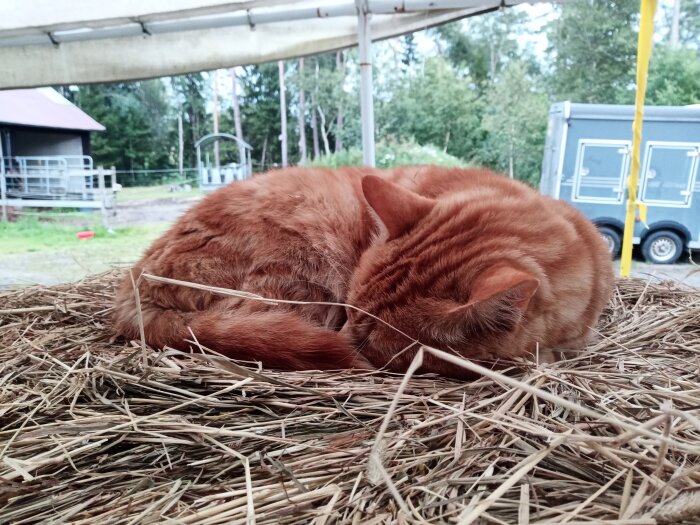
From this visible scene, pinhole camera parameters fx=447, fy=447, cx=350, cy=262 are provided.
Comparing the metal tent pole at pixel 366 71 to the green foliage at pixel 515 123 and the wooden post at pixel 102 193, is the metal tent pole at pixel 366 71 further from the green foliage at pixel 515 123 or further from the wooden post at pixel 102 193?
the wooden post at pixel 102 193

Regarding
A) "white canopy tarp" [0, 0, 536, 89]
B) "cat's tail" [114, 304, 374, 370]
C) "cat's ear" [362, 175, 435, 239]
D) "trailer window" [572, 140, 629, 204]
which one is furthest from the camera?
"trailer window" [572, 140, 629, 204]

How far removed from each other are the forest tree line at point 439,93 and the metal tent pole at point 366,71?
314 millimetres

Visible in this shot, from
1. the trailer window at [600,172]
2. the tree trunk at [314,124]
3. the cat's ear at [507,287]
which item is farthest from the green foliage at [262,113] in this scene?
the cat's ear at [507,287]

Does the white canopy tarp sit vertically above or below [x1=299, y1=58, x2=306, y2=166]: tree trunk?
above

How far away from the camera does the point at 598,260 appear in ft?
5.10

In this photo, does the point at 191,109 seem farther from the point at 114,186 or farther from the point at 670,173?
the point at 670,173

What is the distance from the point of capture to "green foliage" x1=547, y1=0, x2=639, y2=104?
2.41 m

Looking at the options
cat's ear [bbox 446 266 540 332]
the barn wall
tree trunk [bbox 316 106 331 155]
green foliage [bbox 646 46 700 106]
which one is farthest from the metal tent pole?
the barn wall

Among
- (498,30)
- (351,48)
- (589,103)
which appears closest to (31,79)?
(351,48)

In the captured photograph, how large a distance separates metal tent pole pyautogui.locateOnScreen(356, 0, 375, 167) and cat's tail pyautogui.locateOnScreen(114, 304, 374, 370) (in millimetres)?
1507

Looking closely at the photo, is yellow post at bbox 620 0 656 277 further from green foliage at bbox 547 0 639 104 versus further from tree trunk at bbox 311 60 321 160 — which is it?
tree trunk at bbox 311 60 321 160

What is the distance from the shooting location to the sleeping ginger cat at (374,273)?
1.21m

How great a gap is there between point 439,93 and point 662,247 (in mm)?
1539

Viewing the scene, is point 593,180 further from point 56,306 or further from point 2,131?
point 2,131
